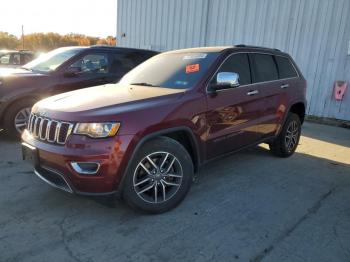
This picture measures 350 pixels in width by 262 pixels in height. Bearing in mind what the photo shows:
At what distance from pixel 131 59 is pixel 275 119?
3.44 metres

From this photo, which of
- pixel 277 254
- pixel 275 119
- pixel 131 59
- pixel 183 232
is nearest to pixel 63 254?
pixel 183 232

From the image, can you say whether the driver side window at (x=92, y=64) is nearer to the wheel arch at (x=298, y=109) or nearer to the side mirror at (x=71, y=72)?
the side mirror at (x=71, y=72)

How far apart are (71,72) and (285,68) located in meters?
3.76

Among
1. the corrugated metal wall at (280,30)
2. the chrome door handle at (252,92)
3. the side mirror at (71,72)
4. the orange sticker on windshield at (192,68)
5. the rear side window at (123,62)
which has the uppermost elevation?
the corrugated metal wall at (280,30)

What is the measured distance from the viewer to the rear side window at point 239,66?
4392 millimetres

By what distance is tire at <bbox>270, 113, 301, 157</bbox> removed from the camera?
18.5 feet

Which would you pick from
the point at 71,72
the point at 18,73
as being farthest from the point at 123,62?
the point at 18,73

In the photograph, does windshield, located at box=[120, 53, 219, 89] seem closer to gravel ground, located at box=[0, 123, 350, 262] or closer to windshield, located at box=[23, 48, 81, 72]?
gravel ground, located at box=[0, 123, 350, 262]

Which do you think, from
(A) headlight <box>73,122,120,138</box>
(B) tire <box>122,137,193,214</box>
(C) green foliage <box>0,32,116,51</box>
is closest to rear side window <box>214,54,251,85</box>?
(B) tire <box>122,137,193,214</box>

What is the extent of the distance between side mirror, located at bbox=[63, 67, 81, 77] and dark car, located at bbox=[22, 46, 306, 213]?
207cm

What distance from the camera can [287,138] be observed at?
578 cm

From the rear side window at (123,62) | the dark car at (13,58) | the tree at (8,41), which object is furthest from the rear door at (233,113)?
the tree at (8,41)

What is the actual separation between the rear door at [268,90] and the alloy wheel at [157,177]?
173 cm

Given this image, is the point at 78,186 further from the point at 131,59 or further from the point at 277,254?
the point at 131,59
